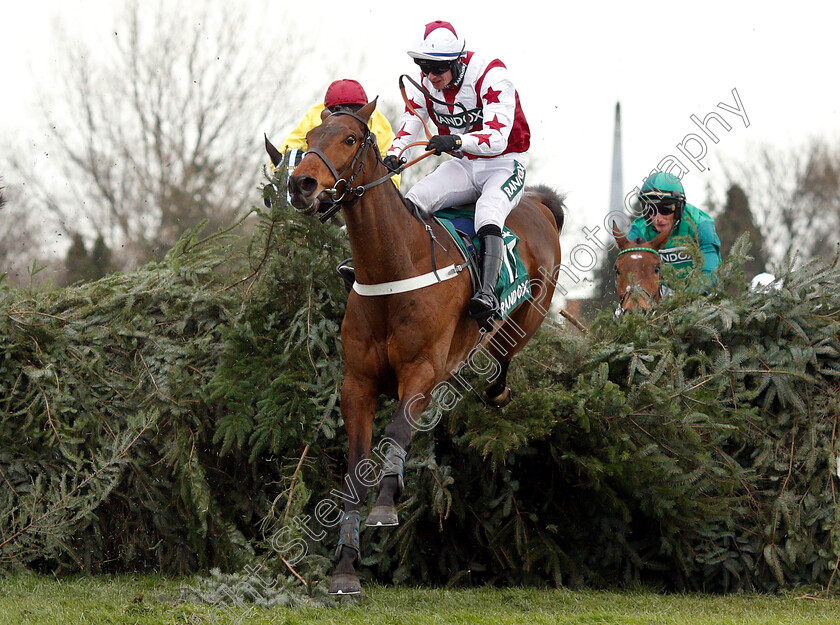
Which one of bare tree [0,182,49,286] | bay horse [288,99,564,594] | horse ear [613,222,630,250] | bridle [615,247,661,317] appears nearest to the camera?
bay horse [288,99,564,594]

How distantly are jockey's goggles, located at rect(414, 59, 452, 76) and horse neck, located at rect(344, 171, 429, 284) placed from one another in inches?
36.3

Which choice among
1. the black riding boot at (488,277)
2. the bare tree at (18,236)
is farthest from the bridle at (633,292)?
the bare tree at (18,236)

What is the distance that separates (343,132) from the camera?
15.4ft

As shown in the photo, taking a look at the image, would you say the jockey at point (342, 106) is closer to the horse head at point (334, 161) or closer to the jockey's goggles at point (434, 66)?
the jockey's goggles at point (434, 66)

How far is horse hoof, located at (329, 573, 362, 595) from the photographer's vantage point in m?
4.71

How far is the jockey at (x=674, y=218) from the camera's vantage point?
8750 millimetres

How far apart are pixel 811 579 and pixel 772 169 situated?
85.0 feet

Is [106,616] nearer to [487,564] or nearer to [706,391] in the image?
[487,564]

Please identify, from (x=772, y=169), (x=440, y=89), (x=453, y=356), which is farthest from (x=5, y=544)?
(x=772, y=169)

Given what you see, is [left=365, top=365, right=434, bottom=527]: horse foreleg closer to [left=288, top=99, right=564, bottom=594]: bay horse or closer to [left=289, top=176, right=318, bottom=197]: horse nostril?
[left=288, top=99, right=564, bottom=594]: bay horse

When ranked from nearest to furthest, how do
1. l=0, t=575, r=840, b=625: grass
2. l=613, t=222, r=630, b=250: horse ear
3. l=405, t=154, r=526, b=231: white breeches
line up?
l=0, t=575, r=840, b=625: grass
l=405, t=154, r=526, b=231: white breeches
l=613, t=222, r=630, b=250: horse ear

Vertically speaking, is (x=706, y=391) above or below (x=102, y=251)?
below

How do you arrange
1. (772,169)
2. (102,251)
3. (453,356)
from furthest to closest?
(772,169), (102,251), (453,356)

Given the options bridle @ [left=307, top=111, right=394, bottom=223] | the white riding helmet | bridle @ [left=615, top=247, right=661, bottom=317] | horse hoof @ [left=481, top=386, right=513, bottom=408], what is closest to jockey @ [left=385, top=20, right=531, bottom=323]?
the white riding helmet
